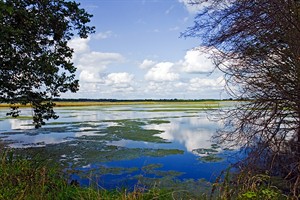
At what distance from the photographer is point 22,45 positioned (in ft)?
32.7

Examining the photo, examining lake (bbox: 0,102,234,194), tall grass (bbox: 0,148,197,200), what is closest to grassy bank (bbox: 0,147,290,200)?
tall grass (bbox: 0,148,197,200)

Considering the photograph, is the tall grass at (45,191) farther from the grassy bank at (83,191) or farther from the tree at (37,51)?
the tree at (37,51)

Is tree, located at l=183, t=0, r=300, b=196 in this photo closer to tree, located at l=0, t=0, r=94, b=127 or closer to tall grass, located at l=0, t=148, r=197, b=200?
tall grass, located at l=0, t=148, r=197, b=200

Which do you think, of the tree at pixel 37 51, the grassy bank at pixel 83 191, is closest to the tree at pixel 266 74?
the grassy bank at pixel 83 191

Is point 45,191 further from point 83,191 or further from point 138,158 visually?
point 138,158

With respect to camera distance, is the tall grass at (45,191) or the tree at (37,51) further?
the tree at (37,51)

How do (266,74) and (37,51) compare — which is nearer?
(266,74)

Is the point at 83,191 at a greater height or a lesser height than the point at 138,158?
greater

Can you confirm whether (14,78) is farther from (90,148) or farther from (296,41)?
(296,41)

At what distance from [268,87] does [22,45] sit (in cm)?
791

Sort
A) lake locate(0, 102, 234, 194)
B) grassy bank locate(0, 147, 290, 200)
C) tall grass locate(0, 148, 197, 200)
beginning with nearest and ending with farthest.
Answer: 1. grassy bank locate(0, 147, 290, 200)
2. tall grass locate(0, 148, 197, 200)
3. lake locate(0, 102, 234, 194)

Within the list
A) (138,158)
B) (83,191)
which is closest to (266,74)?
(83,191)

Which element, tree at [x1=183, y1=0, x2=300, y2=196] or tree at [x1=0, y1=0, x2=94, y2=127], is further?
tree at [x1=0, y1=0, x2=94, y2=127]

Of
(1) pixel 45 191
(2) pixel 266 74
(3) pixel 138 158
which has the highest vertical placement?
(2) pixel 266 74
